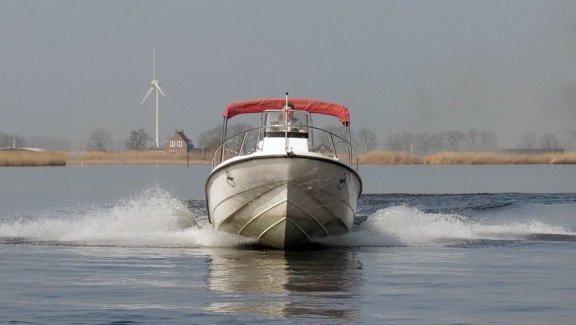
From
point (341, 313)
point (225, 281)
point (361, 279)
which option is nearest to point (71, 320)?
point (341, 313)

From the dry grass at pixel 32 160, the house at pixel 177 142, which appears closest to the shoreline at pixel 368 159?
the dry grass at pixel 32 160

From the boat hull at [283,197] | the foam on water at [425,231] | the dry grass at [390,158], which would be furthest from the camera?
the dry grass at [390,158]

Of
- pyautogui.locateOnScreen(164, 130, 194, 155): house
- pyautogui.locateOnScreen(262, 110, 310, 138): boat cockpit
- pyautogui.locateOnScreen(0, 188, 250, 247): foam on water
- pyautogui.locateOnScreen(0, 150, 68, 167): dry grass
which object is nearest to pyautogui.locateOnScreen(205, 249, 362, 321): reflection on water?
pyautogui.locateOnScreen(0, 188, 250, 247): foam on water

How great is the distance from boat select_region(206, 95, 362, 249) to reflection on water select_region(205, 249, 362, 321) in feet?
1.73

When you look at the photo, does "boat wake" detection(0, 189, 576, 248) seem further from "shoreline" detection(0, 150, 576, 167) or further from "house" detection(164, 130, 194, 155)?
"house" detection(164, 130, 194, 155)

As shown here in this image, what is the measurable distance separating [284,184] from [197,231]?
5280mm

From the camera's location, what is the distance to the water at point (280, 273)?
12941mm

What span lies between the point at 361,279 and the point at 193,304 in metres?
3.77

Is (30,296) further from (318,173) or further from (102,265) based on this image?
(318,173)

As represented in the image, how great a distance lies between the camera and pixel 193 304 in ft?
45.0

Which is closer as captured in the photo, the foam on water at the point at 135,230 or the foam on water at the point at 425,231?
the foam on water at the point at 135,230

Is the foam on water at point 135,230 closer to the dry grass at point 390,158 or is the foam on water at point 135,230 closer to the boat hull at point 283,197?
the boat hull at point 283,197

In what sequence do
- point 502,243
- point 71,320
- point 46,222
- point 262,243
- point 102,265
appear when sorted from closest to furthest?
point 71,320 < point 102,265 < point 262,243 < point 502,243 < point 46,222

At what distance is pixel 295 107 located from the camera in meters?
23.6
